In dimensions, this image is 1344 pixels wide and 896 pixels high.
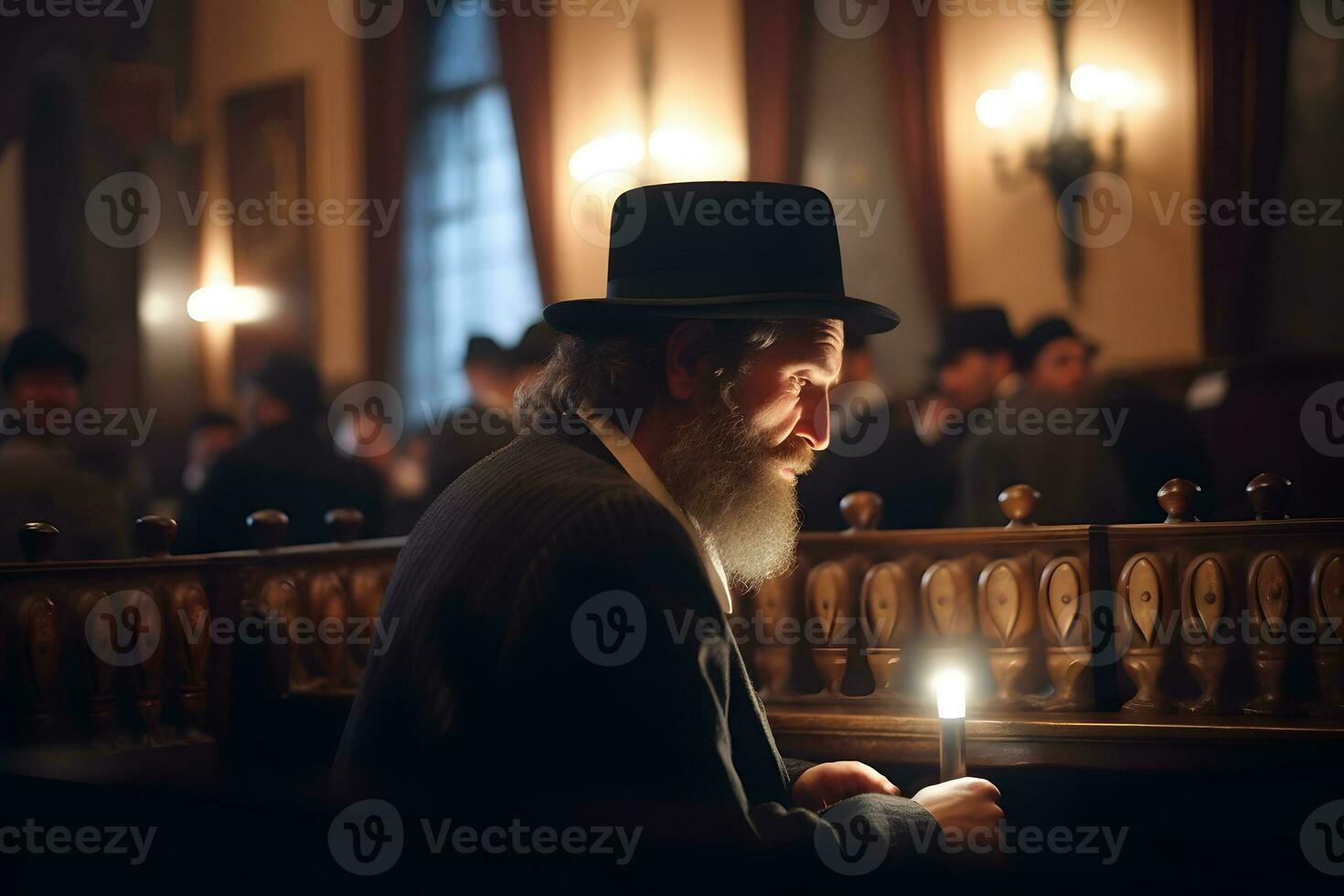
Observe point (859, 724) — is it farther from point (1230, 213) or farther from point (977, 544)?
point (1230, 213)

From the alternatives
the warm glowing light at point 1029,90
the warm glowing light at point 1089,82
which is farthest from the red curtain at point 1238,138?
the warm glowing light at point 1029,90

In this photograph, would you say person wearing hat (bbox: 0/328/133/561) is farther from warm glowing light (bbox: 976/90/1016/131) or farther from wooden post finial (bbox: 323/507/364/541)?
warm glowing light (bbox: 976/90/1016/131)

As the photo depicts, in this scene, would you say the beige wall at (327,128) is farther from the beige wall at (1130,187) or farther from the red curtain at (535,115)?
the beige wall at (1130,187)

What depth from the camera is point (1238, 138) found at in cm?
612

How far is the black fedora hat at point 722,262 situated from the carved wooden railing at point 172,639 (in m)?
0.83

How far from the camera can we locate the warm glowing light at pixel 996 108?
6.80 meters

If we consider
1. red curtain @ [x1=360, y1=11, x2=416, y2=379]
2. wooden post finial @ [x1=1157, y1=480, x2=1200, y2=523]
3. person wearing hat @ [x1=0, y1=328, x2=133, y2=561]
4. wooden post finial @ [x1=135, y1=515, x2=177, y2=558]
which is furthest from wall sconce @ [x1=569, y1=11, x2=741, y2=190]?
wooden post finial @ [x1=1157, y1=480, x2=1200, y2=523]

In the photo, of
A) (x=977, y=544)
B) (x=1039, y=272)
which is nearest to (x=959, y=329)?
(x=1039, y=272)

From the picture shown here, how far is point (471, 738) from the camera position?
1.58 metres

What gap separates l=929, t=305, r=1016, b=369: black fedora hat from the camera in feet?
17.9

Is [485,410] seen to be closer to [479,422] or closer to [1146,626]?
[479,422]

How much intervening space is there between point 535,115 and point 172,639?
653 cm

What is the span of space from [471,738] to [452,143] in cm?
820

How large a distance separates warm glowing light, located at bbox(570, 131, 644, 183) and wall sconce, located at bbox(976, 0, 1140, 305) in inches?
84.6
